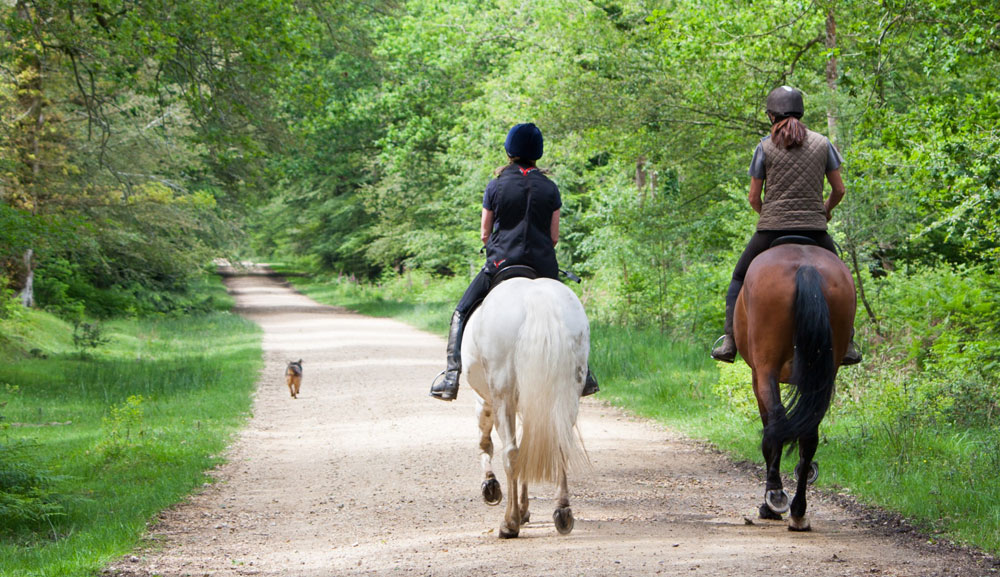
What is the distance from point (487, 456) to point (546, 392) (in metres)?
1.48

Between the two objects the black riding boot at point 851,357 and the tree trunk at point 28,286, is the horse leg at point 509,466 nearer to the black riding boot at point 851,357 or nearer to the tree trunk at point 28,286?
the black riding boot at point 851,357

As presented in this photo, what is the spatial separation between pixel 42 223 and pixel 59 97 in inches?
379

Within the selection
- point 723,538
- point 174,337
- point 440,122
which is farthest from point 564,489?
point 440,122

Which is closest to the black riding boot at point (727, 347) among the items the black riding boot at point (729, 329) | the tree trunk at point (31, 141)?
the black riding boot at point (729, 329)

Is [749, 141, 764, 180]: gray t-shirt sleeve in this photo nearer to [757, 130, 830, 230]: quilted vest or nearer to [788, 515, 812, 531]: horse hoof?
[757, 130, 830, 230]: quilted vest

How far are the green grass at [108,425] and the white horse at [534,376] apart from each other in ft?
8.56

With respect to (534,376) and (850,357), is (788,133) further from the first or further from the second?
(534,376)

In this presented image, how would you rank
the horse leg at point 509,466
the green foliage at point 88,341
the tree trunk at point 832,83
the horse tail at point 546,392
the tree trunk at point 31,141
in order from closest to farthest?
1. the horse tail at point 546,392
2. the horse leg at point 509,466
3. the tree trunk at point 832,83
4. the tree trunk at point 31,141
5. the green foliage at point 88,341

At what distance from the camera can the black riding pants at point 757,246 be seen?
6.92 m

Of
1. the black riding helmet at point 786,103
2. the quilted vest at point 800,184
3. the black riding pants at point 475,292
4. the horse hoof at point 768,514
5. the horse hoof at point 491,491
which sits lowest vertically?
the horse hoof at point 491,491

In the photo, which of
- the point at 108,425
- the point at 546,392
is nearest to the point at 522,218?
the point at 546,392

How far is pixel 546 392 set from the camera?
20.6 feet

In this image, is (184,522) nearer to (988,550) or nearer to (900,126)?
(988,550)

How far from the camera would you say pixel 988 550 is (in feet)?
18.6
